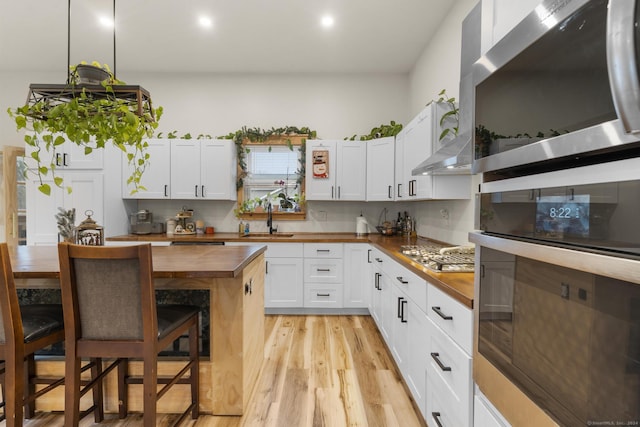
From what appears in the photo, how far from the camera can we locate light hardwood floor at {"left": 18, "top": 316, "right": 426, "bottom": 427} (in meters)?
1.92

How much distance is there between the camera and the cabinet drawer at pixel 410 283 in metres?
1.83

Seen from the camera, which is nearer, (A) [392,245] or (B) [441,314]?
(B) [441,314]

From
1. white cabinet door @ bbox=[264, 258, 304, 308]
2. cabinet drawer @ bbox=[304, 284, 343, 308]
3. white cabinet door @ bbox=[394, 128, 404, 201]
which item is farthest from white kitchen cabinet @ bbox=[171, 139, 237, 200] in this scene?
white cabinet door @ bbox=[394, 128, 404, 201]

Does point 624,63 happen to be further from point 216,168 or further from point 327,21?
point 216,168

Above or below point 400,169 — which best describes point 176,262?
below

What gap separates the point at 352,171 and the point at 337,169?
0.19 metres

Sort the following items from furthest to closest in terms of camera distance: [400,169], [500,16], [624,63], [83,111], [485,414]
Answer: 1. [400,169]
2. [83,111]
3. [485,414]
4. [500,16]
5. [624,63]

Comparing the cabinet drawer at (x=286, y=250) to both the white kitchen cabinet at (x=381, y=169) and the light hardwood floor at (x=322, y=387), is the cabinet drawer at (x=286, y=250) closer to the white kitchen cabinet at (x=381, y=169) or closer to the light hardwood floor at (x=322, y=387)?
the light hardwood floor at (x=322, y=387)

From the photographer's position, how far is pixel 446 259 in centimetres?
202

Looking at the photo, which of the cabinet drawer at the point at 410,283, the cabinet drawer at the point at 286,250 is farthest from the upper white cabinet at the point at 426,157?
the cabinet drawer at the point at 286,250

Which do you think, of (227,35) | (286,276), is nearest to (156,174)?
(227,35)

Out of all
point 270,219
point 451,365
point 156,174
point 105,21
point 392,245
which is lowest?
point 451,365

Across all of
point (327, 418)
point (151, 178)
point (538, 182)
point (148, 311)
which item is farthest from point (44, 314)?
point (151, 178)

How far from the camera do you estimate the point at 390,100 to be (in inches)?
177
